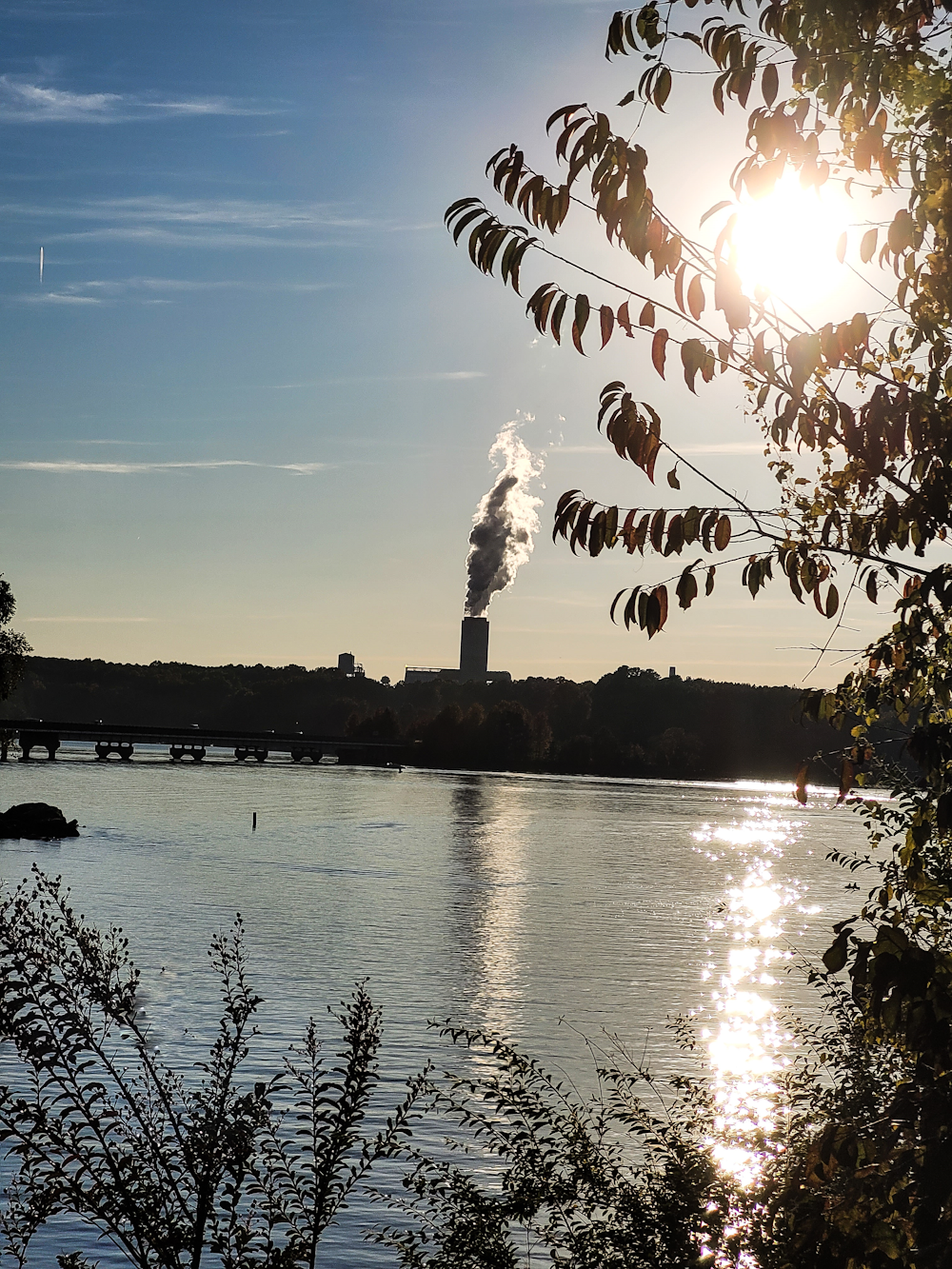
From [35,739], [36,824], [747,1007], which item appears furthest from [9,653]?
[35,739]

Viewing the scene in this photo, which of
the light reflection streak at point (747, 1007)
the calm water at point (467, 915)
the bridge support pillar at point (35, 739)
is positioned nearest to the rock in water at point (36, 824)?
the calm water at point (467, 915)

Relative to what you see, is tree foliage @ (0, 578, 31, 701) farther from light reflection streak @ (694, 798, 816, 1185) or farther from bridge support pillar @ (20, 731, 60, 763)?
bridge support pillar @ (20, 731, 60, 763)

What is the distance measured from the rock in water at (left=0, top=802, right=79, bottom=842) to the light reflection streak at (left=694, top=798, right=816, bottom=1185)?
3655 centimetres

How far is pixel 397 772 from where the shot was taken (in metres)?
198

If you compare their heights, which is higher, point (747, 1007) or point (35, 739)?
point (747, 1007)

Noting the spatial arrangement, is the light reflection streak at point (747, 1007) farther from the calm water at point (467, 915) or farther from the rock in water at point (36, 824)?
the rock in water at point (36, 824)

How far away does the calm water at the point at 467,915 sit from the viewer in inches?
1036

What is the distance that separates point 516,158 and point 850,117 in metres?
1.28

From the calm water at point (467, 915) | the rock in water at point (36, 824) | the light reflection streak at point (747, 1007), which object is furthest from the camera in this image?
the rock in water at point (36, 824)

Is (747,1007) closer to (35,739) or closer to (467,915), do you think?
(467,915)

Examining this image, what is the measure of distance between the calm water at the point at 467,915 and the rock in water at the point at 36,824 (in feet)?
9.68

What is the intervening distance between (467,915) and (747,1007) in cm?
1678

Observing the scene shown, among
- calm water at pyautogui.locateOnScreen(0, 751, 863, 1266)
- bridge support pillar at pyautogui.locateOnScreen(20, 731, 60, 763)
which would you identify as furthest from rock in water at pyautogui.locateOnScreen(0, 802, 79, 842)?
bridge support pillar at pyautogui.locateOnScreen(20, 731, 60, 763)

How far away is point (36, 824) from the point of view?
69.7 m
